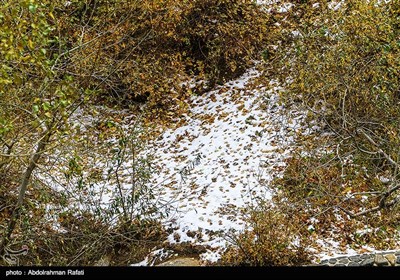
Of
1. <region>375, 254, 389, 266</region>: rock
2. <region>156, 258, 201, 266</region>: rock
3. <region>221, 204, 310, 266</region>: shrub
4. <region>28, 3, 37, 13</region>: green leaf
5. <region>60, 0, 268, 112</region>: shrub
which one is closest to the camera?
<region>28, 3, 37, 13</region>: green leaf

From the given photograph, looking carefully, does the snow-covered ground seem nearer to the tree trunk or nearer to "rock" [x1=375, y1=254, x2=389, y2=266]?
"rock" [x1=375, y1=254, x2=389, y2=266]

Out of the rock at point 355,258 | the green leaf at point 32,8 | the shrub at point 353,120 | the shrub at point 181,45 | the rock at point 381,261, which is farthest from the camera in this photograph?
the shrub at point 181,45

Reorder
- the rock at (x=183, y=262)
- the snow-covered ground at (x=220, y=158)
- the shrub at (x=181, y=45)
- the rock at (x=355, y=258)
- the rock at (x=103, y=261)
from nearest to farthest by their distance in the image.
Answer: the rock at (x=355, y=258)
the rock at (x=183, y=262)
the rock at (x=103, y=261)
the snow-covered ground at (x=220, y=158)
the shrub at (x=181, y=45)

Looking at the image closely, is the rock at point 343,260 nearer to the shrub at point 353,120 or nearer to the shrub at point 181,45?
the shrub at point 353,120

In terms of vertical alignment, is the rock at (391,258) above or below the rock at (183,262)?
below

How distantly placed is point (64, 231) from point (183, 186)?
2195mm

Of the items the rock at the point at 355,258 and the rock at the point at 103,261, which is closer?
the rock at the point at 355,258

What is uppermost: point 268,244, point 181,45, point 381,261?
point 181,45

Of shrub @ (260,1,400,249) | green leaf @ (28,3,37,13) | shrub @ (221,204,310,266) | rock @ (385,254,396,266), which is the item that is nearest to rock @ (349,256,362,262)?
rock @ (385,254,396,266)

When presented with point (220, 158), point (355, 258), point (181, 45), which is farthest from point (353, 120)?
point (181, 45)

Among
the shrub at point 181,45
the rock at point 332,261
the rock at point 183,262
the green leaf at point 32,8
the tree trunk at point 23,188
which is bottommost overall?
the rock at point 332,261

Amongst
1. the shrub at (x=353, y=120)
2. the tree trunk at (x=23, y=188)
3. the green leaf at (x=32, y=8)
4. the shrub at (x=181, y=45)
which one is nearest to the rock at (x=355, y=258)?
the shrub at (x=353, y=120)

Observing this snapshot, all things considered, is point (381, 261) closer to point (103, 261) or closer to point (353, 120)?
point (353, 120)

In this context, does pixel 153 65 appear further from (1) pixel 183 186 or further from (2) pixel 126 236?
(2) pixel 126 236
